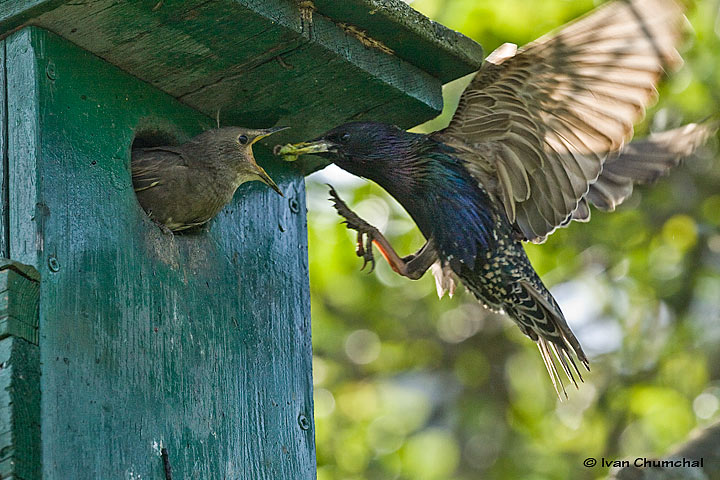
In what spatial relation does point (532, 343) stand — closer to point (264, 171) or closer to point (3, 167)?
point (264, 171)

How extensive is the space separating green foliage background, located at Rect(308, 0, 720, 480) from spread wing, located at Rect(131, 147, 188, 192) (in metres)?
2.88

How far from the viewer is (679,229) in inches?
249

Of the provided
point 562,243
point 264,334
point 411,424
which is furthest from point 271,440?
point 411,424

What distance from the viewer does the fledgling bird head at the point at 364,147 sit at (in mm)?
3383

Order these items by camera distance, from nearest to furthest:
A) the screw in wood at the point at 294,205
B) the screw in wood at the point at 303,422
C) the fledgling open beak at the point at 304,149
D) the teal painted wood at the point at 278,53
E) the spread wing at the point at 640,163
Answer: the teal painted wood at the point at 278,53
the screw in wood at the point at 303,422
the fledgling open beak at the point at 304,149
the screw in wood at the point at 294,205
the spread wing at the point at 640,163

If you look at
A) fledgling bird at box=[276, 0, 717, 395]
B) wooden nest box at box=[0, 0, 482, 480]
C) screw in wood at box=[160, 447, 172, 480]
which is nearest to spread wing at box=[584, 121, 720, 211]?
fledgling bird at box=[276, 0, 717, 395]

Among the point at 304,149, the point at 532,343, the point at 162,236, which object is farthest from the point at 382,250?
the point at 532,343

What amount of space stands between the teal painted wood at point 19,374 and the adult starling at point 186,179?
1.94ft

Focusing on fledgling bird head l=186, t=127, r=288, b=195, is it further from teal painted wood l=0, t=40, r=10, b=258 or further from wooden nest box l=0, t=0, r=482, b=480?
teal painted wood l=0, t=40, r=10, b=258

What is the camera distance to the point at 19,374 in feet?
7.74

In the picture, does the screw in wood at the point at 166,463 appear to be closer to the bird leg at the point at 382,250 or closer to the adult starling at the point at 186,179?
the adult starling at the point at 186,179

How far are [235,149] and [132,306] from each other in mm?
619

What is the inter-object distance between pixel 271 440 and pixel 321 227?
3752 mm

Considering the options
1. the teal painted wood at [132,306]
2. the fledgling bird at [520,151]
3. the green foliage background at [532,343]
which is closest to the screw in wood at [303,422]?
the teal painted wood at [132,306]
